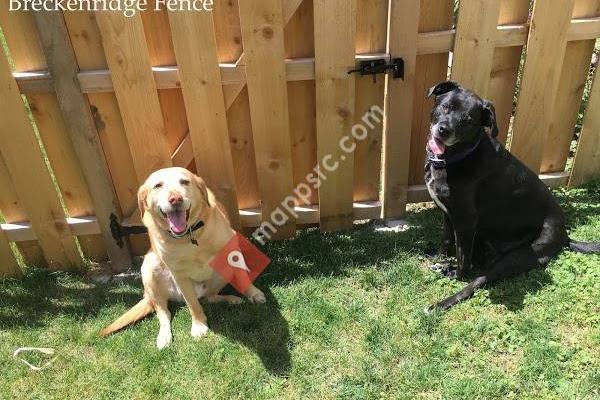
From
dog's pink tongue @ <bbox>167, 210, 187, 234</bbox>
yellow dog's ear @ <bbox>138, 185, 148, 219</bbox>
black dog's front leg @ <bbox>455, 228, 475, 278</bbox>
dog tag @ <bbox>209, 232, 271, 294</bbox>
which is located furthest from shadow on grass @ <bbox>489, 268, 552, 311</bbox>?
yellow dog's ear @ <bbox>138, 185, 148, 219</bbox>

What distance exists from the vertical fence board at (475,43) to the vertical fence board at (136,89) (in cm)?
224

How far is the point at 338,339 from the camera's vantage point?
3.31 m

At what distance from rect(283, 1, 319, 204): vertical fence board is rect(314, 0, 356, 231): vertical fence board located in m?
0.15

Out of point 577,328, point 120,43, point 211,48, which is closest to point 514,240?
point 577,328

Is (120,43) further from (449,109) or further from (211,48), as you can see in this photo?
(449,109)

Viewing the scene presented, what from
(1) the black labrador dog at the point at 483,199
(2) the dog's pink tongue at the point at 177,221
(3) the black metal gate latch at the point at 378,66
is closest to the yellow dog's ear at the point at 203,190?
(2) the dog's pink tongue at the point at 177,221

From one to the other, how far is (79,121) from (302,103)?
1.64 metres

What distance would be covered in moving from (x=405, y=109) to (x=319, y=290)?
1550 millimetres

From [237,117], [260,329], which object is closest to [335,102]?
[237,117]

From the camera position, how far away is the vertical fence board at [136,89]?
3258mm

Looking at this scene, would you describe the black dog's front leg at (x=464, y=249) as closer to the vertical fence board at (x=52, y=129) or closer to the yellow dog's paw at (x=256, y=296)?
the yellow dog's paw at (x=256, y=296)

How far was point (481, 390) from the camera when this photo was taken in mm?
2881

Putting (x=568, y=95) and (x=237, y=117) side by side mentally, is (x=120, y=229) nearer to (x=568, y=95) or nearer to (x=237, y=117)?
(x=237, y=117)

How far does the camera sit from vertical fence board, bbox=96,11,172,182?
3258 mm
